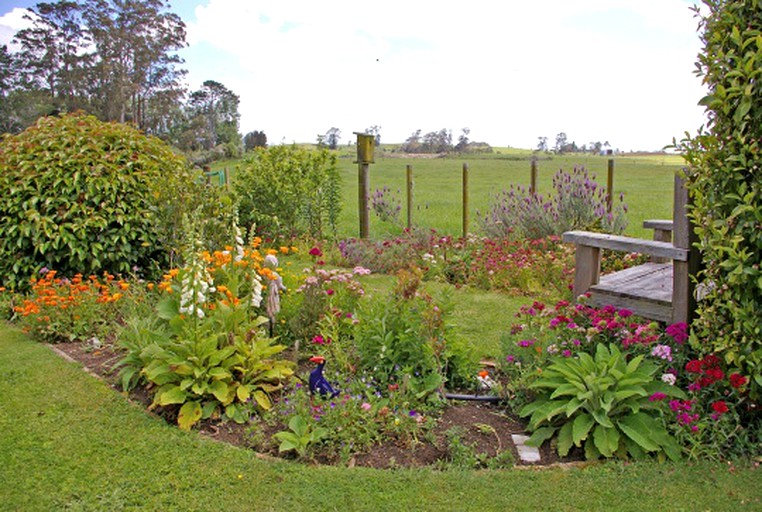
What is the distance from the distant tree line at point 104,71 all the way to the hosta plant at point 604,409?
35.4m

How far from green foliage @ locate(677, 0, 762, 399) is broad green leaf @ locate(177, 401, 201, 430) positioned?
302cm

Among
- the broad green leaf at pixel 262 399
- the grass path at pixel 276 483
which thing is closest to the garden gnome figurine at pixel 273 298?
the broad green leaf at pixel 262 399

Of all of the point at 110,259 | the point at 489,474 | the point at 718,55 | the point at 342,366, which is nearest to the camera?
the point at 489,474

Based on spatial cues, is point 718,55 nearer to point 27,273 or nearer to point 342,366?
point 342,366

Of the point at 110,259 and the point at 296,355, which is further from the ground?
the point at 110,259

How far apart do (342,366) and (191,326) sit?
3.42ft

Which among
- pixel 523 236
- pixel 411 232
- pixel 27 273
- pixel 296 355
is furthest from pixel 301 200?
pixel 296 355

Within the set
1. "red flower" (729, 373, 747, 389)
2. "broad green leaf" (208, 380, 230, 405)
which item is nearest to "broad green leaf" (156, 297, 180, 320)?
"broad green leaf" (208, 380, 230, 405)

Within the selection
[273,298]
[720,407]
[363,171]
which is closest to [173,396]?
[273,298]

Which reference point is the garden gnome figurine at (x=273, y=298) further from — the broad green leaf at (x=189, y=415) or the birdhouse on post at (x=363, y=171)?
the birdhouse on post at (x=363, y=171)

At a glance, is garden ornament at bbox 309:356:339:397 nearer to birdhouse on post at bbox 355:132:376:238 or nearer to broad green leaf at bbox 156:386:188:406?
broad green leaf at bbox 156:386:188:406

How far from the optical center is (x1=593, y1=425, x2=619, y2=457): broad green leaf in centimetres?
342

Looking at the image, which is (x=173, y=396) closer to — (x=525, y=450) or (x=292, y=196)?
(x=525, y=450)

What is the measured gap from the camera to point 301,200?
1036cm
